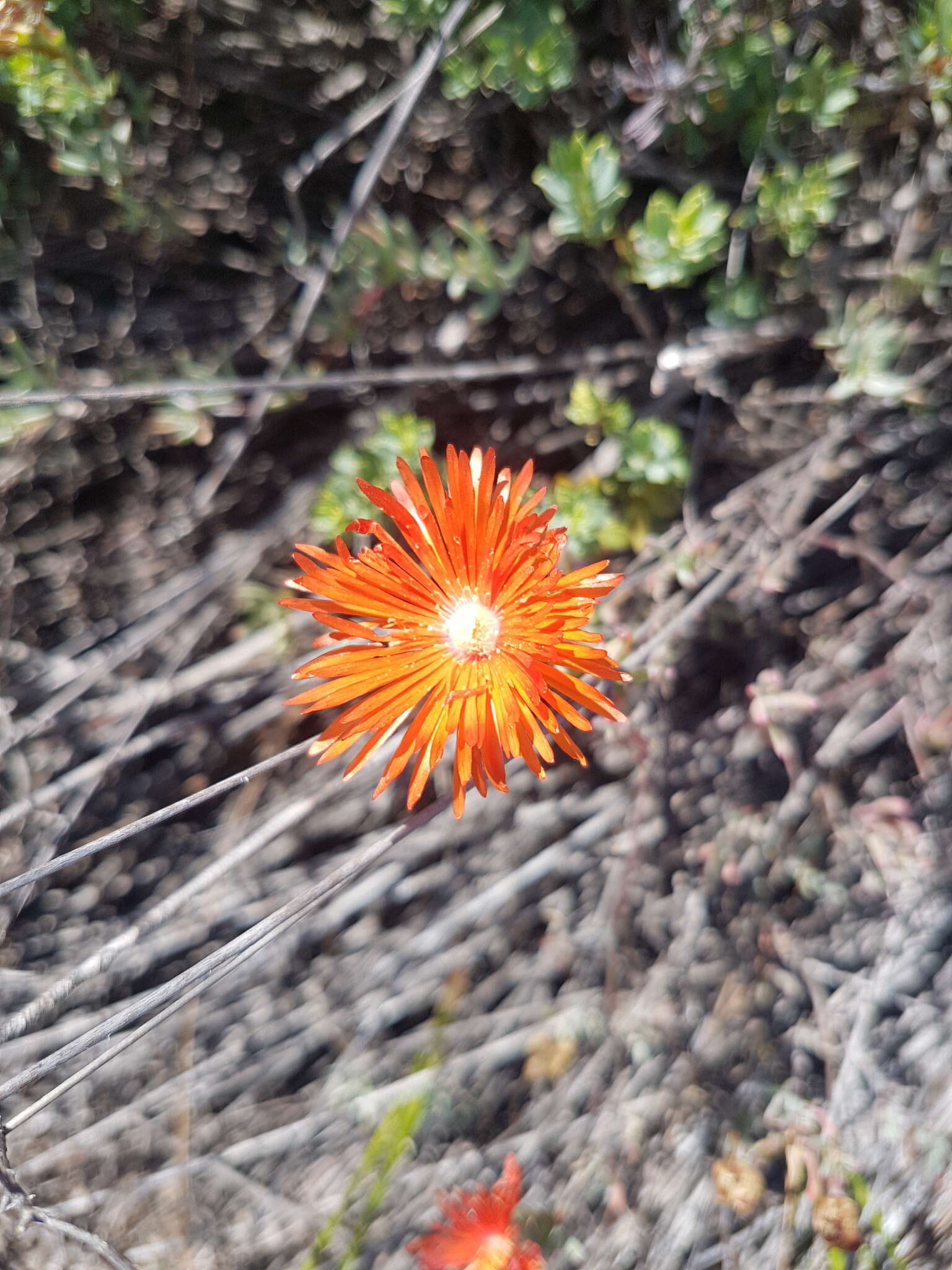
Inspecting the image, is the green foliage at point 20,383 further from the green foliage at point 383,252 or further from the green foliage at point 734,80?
the green foliage at point 734,80

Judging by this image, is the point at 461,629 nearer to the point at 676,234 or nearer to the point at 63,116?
the point at 676,234

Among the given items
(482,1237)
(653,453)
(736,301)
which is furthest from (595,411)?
(482,1237)

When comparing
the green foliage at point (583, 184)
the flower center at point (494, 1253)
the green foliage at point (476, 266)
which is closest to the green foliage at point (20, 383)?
the green foliage at point (476, 266)

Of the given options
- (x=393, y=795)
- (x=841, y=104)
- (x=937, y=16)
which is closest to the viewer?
(x=937, y=16)

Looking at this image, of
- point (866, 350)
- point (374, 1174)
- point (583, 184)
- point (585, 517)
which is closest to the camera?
point (583, 184)

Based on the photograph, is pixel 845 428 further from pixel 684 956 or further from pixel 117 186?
pixel 117 186

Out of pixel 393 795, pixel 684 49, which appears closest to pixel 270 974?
pixel 393 795
